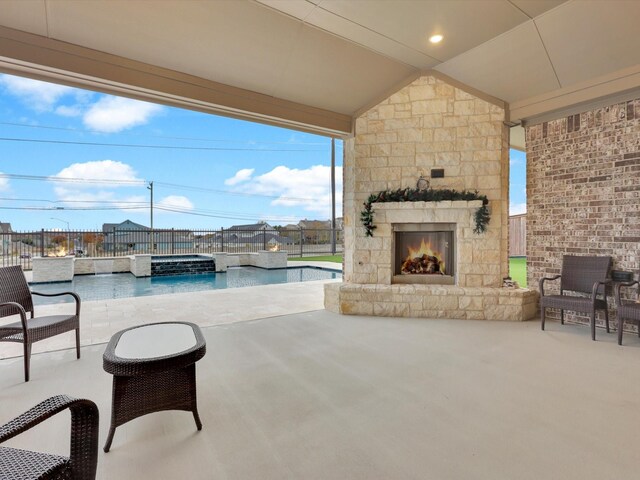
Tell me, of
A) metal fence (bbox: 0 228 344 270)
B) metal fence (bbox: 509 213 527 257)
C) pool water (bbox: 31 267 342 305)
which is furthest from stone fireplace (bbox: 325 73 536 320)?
metal fence (bbox: 0 228 344 270)

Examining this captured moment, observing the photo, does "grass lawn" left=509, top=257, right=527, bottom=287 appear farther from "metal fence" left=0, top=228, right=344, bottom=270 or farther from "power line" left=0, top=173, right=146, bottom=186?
"power line" left=0, top=173, right=146, bottom=186

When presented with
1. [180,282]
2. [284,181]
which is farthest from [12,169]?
[284,181]

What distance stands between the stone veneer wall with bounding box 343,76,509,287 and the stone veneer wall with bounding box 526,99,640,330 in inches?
17.6

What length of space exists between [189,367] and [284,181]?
25.2m

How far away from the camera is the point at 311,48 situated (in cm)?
383

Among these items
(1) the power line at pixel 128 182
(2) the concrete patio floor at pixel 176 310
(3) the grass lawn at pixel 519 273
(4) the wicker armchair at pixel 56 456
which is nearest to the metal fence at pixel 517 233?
(3) the grass lawn at pixel 519 273

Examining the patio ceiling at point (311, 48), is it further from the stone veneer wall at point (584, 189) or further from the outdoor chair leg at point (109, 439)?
the outdoor chair leg at point (109, 439)

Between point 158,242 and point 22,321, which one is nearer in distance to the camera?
point 22,321

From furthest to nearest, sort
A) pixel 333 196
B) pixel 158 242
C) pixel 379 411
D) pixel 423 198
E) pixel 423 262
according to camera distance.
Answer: pixel 333 196 → pixel 158 242 → pixel 423 262 → pixel 423 198 → pixel 379 411

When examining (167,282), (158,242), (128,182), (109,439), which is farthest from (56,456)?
(128,182)

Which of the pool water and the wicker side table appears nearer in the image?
the wicker side table

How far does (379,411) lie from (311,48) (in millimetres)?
3895

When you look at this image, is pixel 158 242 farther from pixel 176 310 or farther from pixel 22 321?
pixel 22 321

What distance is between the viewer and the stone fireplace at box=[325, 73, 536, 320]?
4605 millimetres
